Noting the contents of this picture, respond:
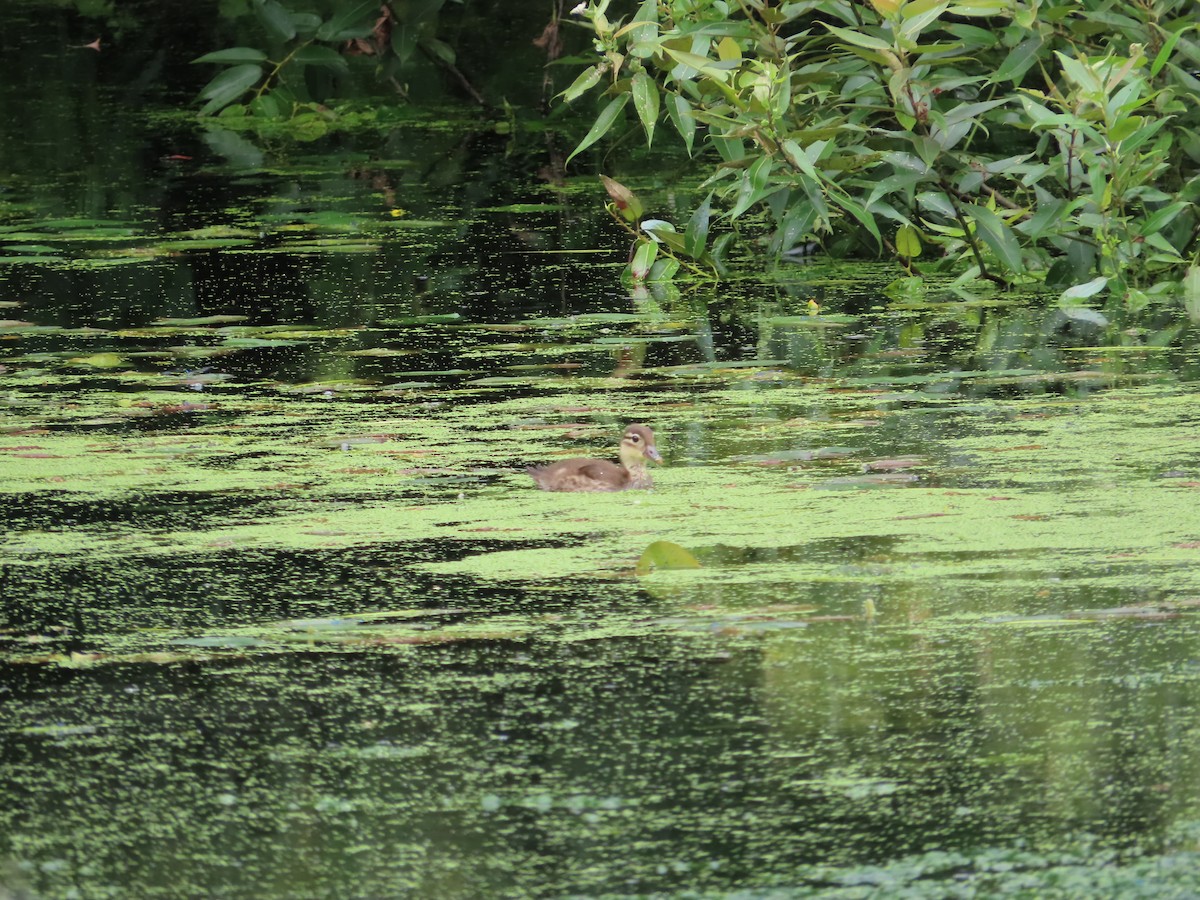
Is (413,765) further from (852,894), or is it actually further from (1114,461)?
(1114,461)

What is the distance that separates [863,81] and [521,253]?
1.25 meters

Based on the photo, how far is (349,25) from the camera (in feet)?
25.5

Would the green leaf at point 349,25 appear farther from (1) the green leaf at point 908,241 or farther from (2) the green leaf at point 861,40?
(2) the green leaf at point 861,40

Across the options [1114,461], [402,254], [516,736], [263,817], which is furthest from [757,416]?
[402,254]

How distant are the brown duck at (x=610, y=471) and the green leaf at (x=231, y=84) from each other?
494 cm

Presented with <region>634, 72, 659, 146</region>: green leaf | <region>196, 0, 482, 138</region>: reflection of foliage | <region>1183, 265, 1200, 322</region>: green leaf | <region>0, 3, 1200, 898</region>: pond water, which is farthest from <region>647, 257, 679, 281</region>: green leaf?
<region>196, 0, 482, 138</region>: reflection of foliage

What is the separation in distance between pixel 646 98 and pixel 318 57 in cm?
345

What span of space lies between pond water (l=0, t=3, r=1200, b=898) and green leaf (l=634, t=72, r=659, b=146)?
0.45 m

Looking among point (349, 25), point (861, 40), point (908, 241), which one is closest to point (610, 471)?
point (861, 40)

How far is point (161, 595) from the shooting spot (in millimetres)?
2865

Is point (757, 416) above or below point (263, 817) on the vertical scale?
below

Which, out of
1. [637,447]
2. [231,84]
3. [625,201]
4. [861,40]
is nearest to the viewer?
[637,447]

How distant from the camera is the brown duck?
327cm

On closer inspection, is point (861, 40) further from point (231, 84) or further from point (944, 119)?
point (231, 84)
